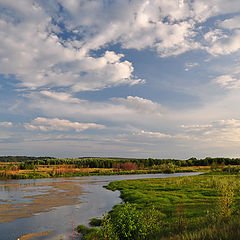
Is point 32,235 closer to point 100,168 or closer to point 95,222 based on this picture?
point 95,222

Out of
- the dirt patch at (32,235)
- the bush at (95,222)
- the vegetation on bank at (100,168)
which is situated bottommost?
the vegetation on bank at (100,168)

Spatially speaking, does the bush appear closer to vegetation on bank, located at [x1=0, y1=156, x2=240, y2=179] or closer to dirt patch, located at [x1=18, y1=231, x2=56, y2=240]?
dirt patch, located at [x1=18, y1=231, x2=56, y2=240]

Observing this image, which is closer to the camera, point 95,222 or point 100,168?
point 95,222

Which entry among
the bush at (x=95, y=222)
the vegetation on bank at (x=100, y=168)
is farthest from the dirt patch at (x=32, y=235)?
the vegetation on bank at (x=100, y=168)

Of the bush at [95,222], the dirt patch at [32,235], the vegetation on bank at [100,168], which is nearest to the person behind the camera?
the dirt patch at [32,235]

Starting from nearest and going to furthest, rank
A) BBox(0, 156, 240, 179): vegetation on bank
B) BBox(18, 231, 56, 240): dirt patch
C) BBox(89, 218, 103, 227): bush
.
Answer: BBox(18, 231, 56, 240): dirt patch < BBox(89, 218, 103, 227): bush < BBox(0, 156, 240, 179): vegetation on bank

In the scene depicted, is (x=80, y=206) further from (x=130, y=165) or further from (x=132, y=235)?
(x=130, y=165)

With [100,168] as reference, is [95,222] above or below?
above

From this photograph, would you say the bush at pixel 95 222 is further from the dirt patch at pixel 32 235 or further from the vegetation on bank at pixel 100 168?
the vegetation on bank at pixel 100 168

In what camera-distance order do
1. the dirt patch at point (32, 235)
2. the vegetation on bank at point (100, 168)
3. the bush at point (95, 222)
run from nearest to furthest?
the dirt patch at point (32, 235) < the bush at point (95, 222) < the vegetation on bank at point (100, 168)

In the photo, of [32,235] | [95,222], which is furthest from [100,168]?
[32,235]

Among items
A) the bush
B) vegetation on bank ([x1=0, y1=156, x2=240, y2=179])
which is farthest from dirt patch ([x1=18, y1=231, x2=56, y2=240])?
vegetation on bank ([x1=0, y1=156, x2=240, y2=179])

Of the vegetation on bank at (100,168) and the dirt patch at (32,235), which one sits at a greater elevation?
the dirt patch at (32,235)

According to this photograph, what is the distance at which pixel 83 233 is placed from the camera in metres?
16.7
